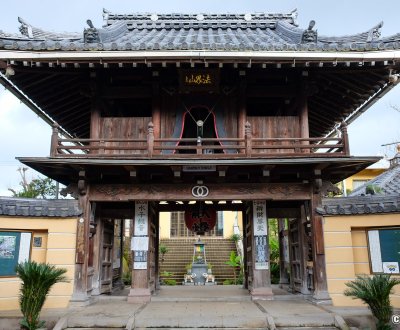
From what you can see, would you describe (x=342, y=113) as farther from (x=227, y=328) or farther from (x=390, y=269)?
(x=227, y=328)

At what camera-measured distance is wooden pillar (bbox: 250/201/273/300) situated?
381 inches

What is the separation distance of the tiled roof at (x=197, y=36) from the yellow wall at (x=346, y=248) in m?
4.30

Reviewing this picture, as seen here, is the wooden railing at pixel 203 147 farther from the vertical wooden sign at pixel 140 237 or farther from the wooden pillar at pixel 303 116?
the vertical wooden sign at pixel 140 237

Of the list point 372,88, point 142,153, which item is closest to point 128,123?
point 142,153

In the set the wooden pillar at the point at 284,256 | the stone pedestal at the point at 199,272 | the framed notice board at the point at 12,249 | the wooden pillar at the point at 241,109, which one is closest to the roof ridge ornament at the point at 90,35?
the wooden pillar at the point at 241,109

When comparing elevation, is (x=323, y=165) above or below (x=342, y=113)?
below

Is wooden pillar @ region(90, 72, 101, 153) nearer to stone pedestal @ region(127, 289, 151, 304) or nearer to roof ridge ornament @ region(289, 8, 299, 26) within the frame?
stone pedestal @ region(127, 289, 151, 304)

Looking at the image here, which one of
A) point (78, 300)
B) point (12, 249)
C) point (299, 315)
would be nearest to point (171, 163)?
point (78, 300)

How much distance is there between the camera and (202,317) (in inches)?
307

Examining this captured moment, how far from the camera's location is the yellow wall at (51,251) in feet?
29.2

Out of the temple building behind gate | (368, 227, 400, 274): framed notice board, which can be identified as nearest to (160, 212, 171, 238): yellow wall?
the temple building behind gate

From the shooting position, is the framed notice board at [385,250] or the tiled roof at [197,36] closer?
the tiled roof at [197,36]

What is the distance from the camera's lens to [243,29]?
14.6 meters

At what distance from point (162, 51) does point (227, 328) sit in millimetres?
6441
